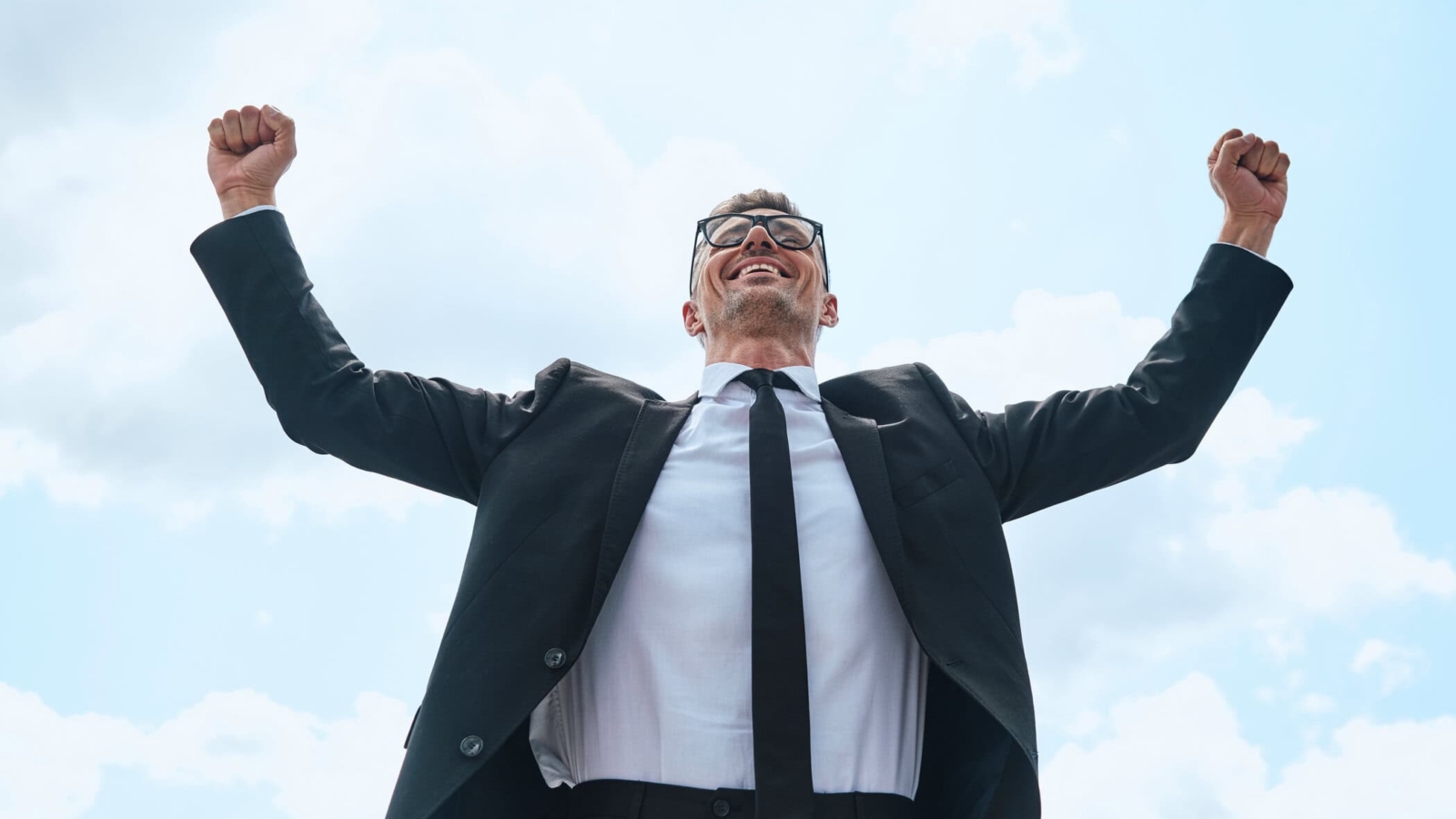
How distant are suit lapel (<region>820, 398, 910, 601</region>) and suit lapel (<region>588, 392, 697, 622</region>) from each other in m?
0.64

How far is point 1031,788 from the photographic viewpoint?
4.40 m

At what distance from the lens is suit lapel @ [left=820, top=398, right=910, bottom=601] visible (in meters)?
4.58

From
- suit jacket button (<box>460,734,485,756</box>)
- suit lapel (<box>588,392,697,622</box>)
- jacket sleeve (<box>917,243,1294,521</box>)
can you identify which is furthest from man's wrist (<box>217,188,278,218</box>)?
jacket sleeve (<box>917,243,1294,521</box>)

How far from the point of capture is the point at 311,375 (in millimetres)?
4773

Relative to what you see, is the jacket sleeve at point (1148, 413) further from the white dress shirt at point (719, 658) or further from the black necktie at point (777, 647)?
the black necktie at point (777, 647)

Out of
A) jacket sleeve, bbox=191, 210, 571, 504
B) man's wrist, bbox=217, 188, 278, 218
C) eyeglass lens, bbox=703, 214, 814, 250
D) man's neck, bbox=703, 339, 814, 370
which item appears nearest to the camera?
jacket sleeve, bbox=191, 210, 571, 504

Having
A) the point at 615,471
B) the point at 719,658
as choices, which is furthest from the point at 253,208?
the point at 719,658

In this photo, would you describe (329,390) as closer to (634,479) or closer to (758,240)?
(634,479)

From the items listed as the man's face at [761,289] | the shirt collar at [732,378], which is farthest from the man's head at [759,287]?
the shirt collar at [732,378]

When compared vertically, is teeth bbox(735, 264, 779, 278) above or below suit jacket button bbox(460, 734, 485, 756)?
above

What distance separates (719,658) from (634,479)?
750 millimetres

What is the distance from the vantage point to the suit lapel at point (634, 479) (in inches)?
178

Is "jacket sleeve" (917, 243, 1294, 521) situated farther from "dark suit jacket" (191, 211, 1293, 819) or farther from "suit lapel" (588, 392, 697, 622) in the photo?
"suit lapel" (588, 392, 697, 622)

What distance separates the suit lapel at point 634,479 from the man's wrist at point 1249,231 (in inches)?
92.3
